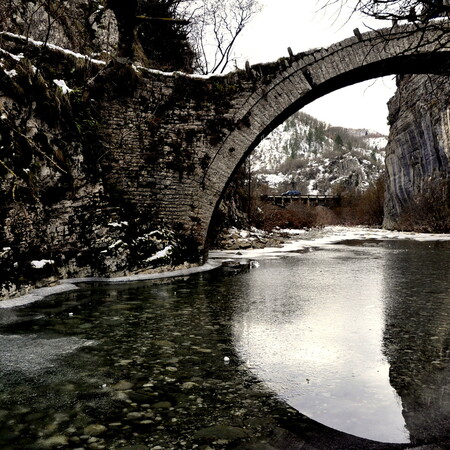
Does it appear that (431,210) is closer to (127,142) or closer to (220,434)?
(127,142)

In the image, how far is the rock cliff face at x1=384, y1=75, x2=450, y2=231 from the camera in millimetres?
23344

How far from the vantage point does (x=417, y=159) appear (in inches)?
1067

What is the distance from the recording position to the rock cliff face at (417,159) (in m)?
23.3

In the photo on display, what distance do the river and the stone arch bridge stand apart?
3607 millimetres

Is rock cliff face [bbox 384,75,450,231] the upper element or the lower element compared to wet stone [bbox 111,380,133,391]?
upper

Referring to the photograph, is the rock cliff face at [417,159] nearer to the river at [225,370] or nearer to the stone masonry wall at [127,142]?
the stone masonry wall at [127,142]

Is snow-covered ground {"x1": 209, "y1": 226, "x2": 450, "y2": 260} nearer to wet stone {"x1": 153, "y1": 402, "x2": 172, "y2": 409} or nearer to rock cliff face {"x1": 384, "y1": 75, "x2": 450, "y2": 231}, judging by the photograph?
rock cliff face {"x1": 384, "y1": 75, "x2": 450, "y2": 231}

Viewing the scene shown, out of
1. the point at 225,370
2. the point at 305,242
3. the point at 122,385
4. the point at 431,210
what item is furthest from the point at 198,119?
the point at 431,210

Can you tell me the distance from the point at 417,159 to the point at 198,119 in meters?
22.0

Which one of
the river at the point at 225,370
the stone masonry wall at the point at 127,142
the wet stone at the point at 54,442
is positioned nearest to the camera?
the wet stone at the point at 54,442

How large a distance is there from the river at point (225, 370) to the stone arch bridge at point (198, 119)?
361 centimetres

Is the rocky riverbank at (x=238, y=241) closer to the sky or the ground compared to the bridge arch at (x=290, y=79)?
closer to the ground

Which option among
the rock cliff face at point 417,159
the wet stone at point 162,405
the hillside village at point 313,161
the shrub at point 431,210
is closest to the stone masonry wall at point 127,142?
the wet stone at point 162,405

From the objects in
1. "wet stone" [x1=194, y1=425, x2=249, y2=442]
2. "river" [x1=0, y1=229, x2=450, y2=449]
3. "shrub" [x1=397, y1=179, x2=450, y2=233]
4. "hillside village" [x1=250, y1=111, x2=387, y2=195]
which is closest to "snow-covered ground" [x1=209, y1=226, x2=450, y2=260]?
"shrub" [x1=397, y1=179, x2=450, y2=233]
